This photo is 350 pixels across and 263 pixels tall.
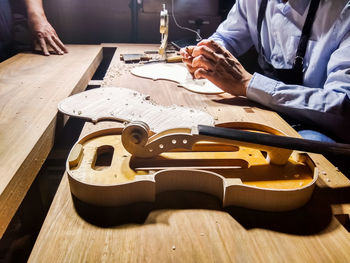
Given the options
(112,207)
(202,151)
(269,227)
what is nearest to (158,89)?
(202,151)

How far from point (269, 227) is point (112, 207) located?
1.36 ft

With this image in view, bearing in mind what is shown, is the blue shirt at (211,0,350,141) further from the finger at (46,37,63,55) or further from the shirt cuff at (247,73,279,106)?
the finger at (46,37,63,55)

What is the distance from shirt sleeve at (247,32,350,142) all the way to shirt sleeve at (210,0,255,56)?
104 centimetres

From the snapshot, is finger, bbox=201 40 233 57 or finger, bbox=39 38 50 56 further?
finger, bbox=39 38 50 56

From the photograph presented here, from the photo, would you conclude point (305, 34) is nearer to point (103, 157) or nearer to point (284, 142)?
point (284, 142)

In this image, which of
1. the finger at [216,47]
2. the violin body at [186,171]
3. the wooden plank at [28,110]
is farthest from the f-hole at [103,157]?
the finger at [216,47]

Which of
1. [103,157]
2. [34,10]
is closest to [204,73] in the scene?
[103,157]

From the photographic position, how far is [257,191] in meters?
0.69

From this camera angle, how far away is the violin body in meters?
0.70

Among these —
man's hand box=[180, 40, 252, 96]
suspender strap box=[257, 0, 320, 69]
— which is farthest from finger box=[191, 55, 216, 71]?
suspender strap box=[257, 0, 320, 69]

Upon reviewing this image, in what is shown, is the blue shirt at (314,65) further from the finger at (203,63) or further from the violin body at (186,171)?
the violin body at (186,171)

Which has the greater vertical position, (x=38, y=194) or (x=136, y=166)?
(x=136, y=166)

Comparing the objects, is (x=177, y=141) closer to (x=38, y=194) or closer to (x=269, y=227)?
(x=269, y=227)

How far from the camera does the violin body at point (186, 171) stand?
27.5 inches
